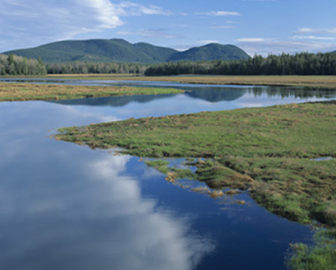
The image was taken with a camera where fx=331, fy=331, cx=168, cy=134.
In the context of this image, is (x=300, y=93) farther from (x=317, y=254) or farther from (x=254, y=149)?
(x=317, y=254)

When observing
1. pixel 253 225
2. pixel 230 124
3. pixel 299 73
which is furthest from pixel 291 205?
pixel 299 73

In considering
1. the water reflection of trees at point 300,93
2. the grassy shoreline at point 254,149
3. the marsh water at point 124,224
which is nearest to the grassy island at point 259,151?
the grassy shoreline at point 254,149

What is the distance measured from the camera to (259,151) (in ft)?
72.2

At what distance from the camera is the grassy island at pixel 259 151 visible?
44.9 feet

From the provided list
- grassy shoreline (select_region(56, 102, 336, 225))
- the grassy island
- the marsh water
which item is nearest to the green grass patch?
the grassy island

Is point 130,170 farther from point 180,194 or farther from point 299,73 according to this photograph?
point 299,73

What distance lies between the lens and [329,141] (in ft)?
81.0

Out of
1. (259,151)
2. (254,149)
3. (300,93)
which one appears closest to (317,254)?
(259,151)

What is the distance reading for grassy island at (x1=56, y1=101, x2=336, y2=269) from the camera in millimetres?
13680

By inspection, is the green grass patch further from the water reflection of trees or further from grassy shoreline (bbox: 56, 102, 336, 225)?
the water reflection of trees

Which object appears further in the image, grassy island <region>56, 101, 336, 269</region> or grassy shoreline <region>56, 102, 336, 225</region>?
grassy shoreline <region>56, 102, 336, 225</region>

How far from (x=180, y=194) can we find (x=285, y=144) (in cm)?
1146

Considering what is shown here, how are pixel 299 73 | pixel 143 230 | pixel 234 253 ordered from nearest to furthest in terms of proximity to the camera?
pixel 234 253
pixel 143 230
pixel 299 73

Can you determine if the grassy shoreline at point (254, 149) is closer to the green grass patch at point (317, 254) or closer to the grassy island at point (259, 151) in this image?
the grassy island at point (259, 151)
